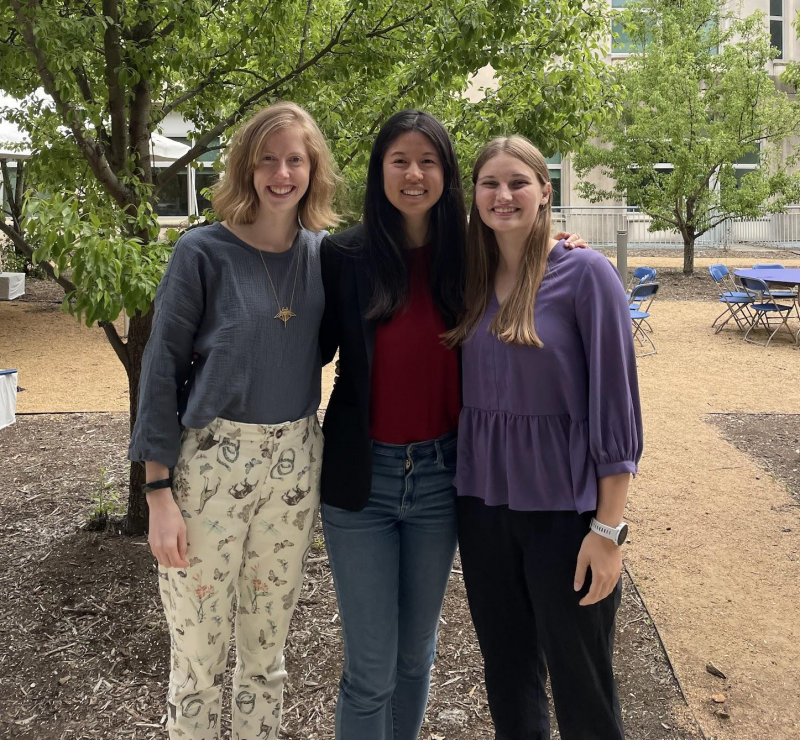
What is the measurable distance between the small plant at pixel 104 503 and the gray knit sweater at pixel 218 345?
9.85 feet

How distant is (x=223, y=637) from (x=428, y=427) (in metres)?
0.87

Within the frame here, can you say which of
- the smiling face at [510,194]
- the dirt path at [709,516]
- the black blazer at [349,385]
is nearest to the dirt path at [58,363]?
the dirt path at [709,516]

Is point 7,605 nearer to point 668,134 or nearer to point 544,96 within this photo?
point 544,96

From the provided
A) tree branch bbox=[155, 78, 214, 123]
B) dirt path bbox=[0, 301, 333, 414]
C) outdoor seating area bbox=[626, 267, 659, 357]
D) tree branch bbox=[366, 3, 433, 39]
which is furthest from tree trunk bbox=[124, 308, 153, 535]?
outdoor seating area bbox=[626, 267, 659, 357]

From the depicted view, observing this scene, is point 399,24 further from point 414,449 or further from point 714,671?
point 714,671

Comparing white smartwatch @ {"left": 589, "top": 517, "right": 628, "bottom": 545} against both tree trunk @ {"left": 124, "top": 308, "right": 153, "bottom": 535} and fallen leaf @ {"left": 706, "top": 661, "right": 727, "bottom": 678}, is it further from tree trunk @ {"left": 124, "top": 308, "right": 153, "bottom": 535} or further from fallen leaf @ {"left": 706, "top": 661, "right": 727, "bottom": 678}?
tree trunk @ {"left": 124, "top": 308, "right": 153, "bottom": 535}

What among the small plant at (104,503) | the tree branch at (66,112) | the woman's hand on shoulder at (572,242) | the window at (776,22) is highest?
the window at (776,22)

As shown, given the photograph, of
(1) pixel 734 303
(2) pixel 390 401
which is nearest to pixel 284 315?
(2) pixel 390 401

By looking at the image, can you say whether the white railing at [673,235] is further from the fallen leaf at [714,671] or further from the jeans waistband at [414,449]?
the jeans waistband at [414,449]

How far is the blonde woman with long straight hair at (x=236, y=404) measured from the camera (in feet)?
7.55

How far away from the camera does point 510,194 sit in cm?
232

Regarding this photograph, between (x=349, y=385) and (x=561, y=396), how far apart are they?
603mm

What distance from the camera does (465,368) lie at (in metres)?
2.41

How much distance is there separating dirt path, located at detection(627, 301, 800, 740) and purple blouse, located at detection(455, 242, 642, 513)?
1.78 m
